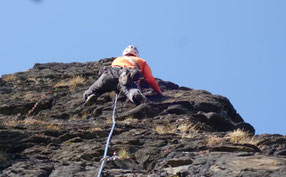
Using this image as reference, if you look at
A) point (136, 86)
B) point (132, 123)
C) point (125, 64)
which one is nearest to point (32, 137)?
point (132, 123)

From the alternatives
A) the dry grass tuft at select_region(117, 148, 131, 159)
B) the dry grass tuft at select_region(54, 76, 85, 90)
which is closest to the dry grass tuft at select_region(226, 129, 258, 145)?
the dry grass tuft at select_region(117, 148, 131, 159)

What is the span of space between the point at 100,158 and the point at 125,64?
6433 millimetres

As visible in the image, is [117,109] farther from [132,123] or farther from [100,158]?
[100,158]

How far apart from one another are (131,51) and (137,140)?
261 inches

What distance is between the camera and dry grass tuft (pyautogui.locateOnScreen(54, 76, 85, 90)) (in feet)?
52.5

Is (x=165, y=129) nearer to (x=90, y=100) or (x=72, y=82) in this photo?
(x=90, y=100)

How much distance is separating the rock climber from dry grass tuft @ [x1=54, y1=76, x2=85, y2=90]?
1377 millimetres

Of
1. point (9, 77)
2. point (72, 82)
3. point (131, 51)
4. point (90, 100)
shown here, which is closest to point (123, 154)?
point (90, 100)

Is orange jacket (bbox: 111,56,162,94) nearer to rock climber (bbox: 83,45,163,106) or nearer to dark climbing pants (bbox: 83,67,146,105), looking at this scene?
rock climber (bbox: 83,45,163,106)

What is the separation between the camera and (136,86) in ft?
44.5

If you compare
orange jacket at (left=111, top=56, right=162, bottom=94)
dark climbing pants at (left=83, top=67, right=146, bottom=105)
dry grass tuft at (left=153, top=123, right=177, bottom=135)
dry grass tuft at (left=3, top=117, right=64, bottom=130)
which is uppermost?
orange jacket at (left=111, top=56, right=162, bottom=94)

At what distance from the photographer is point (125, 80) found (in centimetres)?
1348

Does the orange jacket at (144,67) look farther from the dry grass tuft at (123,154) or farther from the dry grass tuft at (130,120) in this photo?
the dry grass tuft at (123,154)

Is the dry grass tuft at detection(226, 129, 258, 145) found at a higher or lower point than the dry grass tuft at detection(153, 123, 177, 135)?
lower
